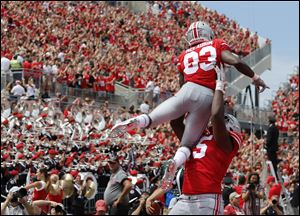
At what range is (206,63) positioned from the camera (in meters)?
7.01

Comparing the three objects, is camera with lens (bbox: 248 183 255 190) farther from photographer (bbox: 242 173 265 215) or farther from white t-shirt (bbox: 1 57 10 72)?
white t-shirt (bbox: 1 57 10 72)

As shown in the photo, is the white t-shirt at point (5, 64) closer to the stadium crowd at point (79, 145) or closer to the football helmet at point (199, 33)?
the stadium crowd at point (79, 145)

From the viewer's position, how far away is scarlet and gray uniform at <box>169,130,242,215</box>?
6715 millimetres

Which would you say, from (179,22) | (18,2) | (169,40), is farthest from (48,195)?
(179,22)

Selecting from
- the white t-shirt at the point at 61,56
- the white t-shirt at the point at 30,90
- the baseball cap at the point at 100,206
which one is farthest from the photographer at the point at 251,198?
the white t-shirt at the point at 61,56

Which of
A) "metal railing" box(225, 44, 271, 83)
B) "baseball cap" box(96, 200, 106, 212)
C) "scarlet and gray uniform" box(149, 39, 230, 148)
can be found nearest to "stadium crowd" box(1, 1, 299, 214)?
"baseball cap" box(96, 200, 106, 212)

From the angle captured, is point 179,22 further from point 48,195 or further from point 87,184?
point 48,195

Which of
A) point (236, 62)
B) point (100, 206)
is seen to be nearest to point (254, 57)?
point (100, 206)

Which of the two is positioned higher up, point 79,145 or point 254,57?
point 254,57

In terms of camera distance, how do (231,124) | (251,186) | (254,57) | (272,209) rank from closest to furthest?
(231,124) → (251,186) → (272,209) → (254,57)

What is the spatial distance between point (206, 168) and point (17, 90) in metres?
14.6

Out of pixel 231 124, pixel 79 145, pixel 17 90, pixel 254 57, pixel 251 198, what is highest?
pixel 254 57

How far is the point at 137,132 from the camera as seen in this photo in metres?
21.7

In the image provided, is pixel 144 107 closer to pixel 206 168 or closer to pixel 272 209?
pixel 272 209
